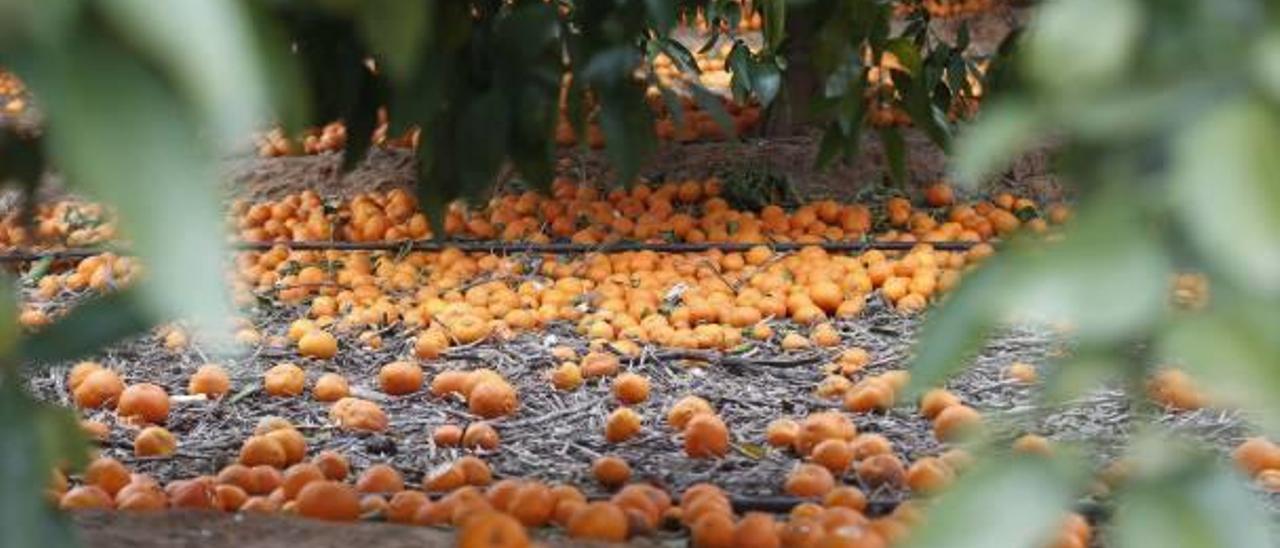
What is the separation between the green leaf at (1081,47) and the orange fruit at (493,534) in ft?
5.88

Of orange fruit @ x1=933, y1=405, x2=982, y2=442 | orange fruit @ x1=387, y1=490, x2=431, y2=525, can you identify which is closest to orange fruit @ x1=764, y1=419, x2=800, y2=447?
orange fruit @ x1=933, y1=405, x2=982, y2=442

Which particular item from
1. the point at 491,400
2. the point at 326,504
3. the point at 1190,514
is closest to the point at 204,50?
the point at 1190,514

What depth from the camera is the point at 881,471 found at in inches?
127

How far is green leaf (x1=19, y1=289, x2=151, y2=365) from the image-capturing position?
1.33 m

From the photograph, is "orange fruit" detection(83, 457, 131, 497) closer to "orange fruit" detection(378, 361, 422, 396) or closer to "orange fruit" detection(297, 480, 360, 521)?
"orange fruit" detection(297, 480, 360, 521)

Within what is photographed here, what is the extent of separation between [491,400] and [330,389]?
45 centimetres

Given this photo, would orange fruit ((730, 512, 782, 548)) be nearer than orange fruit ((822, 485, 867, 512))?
Yes

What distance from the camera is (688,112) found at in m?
7.26

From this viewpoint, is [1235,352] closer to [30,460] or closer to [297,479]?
[30,460]

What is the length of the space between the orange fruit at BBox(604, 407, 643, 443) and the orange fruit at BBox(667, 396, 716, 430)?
89 mm

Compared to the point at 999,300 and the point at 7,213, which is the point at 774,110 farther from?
the point at 999,300

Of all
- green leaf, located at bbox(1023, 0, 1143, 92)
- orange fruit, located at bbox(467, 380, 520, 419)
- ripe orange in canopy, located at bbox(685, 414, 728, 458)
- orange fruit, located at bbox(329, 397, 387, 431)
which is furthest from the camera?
orange fruit, located at bbox(467, 380, 520, 419)

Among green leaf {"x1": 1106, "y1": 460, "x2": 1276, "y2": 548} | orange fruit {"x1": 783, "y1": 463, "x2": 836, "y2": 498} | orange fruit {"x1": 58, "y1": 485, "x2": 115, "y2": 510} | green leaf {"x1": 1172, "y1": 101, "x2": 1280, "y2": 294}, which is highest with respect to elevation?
green leaf {"x1": 1172, "y1": 101, "x2": 1280, "y2": 294}

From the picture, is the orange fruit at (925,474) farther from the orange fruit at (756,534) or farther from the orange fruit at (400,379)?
the orange fruit at (400,379)
